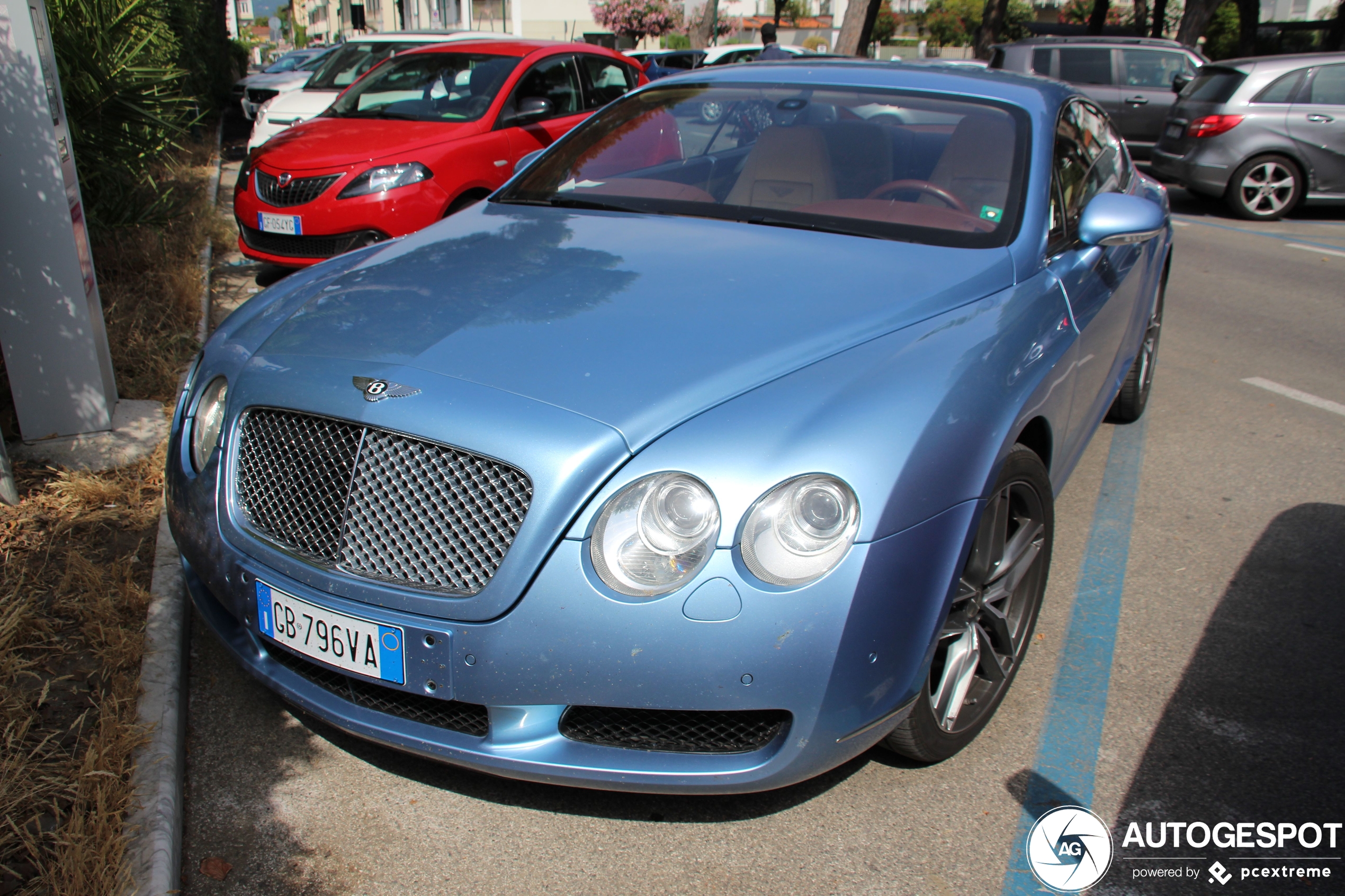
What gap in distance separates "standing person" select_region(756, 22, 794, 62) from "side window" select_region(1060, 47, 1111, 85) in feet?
11.7

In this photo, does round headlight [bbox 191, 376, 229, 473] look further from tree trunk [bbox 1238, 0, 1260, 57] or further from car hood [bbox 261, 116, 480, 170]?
tree trunk [bbox 1238, 0, 1260, 57]

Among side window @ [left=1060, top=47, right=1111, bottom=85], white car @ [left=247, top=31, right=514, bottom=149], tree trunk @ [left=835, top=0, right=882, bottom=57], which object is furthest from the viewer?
tree trunk @ [left=835, top=0, right=882, bottom=57]

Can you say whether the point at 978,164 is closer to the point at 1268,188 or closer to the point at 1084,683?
the point at 1084,683

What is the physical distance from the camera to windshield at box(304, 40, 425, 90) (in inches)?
429

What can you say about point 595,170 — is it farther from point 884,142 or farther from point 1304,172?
point 1304,172

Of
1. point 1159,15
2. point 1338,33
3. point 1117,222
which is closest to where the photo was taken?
Result: point 1117,222

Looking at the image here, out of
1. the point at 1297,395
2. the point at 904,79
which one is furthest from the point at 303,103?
the point at 1297,395

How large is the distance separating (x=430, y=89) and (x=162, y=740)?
6.35 metres

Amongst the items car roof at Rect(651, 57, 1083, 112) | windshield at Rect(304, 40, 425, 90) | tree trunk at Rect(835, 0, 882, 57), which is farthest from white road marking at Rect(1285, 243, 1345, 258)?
tree trunk at Rect(835, 0, 882, 57)

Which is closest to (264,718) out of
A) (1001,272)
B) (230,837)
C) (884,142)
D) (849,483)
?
(230,837)

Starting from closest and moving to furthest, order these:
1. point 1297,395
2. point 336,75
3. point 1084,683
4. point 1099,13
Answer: point 1084,683 < point 1297,395 < point 336,75 < point 1099,13

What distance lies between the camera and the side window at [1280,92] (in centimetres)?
1059

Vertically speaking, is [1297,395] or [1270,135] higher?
[1270,135]

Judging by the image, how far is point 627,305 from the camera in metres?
2.54
